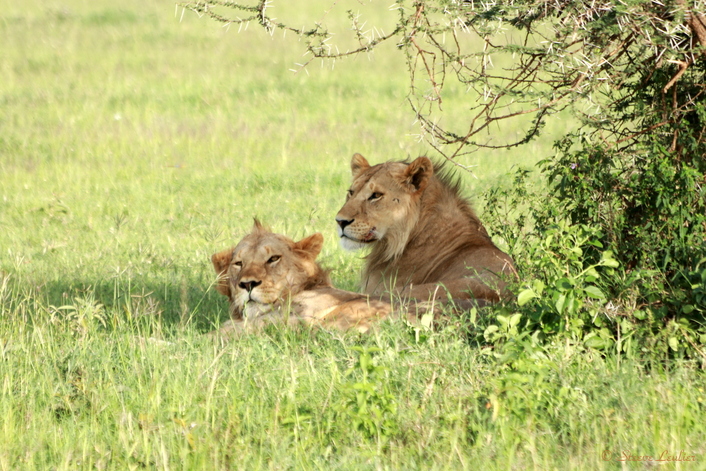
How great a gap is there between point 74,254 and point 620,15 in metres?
6.22

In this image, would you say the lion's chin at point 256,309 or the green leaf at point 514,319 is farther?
the lion's chin at point 256,309

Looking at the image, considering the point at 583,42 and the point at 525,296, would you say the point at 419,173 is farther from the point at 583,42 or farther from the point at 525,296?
the point at 525,296

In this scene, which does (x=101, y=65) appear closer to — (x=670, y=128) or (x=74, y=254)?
(x=74, y=254)

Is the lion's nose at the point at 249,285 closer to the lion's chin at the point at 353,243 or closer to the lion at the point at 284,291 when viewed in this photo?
the lion at the point at 284,291

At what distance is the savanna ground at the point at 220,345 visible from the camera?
3947mm

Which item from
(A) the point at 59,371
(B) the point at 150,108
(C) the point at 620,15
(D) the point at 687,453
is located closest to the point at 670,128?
(C) the point at 620,15

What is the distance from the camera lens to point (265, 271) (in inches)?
229

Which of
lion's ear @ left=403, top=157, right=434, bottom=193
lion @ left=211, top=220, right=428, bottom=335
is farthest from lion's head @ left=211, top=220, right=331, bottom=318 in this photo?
lion's ear @ left=403, top=157, right=434, bottom=193

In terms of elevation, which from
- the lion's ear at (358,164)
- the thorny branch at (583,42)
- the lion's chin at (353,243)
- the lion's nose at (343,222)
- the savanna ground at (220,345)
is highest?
the thorny branch at (583,42)

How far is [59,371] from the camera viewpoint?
4871 mm

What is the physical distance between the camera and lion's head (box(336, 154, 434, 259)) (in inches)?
264

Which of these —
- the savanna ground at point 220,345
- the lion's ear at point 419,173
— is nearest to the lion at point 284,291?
the savanna ground at point 220,345

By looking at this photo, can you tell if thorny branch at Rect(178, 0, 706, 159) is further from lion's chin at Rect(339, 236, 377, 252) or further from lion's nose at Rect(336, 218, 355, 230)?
lion's chin at Rect(339, 236, 377, 252)

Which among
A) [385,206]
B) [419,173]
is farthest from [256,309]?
[419,173]
